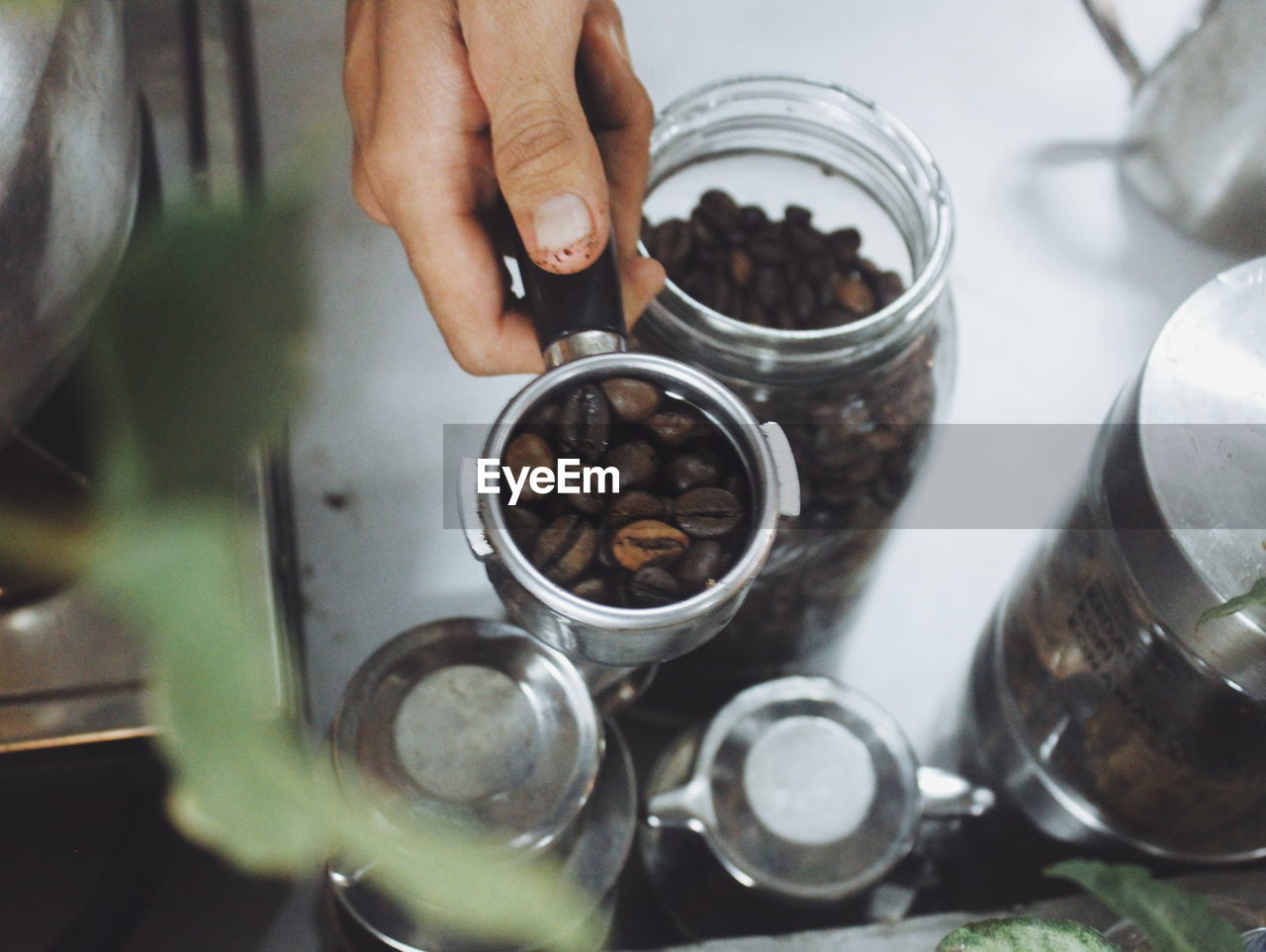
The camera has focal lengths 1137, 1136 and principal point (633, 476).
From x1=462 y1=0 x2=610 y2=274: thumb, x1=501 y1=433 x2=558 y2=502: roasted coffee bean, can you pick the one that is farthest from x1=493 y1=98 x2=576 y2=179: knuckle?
x1=501 y1=433 x2=558 y2=502: roasted coffee bean

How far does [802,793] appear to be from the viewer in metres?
0.48

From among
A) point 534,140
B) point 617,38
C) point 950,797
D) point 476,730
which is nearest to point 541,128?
point 534,140

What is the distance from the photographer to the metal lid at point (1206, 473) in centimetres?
36

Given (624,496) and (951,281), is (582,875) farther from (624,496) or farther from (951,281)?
(951,281)

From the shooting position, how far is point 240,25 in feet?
2.04

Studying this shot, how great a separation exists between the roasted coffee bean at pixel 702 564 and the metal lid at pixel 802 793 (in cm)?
18

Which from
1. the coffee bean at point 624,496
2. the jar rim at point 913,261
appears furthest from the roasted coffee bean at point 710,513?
the jar rim at point 913,261

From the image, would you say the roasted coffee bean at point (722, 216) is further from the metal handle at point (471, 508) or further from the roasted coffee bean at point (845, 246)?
the metal handle at point (471, 508)

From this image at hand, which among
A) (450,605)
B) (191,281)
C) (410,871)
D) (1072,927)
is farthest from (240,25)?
(1072,927)

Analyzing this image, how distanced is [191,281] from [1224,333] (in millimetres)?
450

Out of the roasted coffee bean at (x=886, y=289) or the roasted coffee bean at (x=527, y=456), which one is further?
the roasted coffee bean at (x=886, y=289)

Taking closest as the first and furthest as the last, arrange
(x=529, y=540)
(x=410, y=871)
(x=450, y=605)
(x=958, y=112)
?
(x=529, y=540), (x=410, y=871), (x=450, y=605), (x=958, y=112)

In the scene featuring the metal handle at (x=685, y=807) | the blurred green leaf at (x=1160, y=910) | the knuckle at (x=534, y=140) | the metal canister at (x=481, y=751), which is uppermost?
the knuckle at (x=534, y=140)

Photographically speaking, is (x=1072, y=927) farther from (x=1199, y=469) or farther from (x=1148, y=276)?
(x=1148, y=276)
